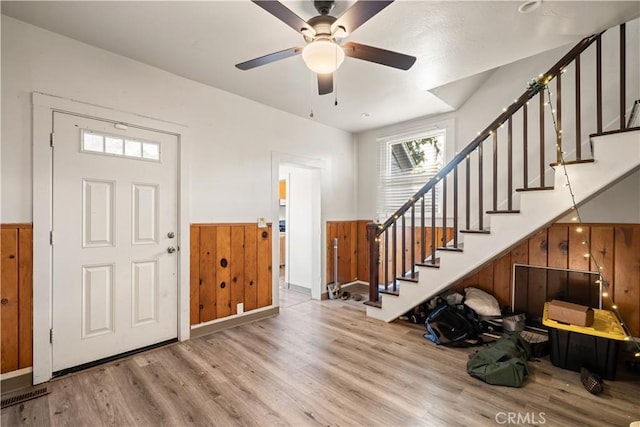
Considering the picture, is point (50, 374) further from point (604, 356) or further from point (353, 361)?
point (604, 356)

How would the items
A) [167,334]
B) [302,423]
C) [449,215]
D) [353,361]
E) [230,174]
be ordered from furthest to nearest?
[449,215]
[230,174]
[167,334]
[353,361]
[302,423]

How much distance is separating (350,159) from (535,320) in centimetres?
325

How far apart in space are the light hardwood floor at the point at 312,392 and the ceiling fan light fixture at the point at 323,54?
2.18 m

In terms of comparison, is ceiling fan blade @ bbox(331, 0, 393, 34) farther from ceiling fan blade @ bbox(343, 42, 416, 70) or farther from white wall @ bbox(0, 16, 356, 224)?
white wall @ bbox(0, 16, 356, 224)

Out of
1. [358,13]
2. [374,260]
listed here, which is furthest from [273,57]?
[374,260]

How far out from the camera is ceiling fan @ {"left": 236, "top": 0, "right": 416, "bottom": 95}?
1.50m

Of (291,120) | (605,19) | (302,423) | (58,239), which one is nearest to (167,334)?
(58,239)

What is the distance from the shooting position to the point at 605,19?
2096 mm

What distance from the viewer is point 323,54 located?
1708 millimetres

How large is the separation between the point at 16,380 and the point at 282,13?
3.05 m

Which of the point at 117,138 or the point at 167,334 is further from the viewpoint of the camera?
the point at 167,334

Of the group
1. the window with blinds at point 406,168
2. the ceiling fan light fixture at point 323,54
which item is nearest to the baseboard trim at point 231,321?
the window with blinds at point 406,168

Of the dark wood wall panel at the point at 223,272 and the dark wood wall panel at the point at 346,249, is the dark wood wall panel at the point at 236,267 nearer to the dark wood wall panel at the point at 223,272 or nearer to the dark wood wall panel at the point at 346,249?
the dark wood wall panel at the point at 223,272

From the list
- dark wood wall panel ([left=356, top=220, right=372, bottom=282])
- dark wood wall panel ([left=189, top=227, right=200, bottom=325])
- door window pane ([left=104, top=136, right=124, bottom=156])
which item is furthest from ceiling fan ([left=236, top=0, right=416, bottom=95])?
dark wood wall panel ([left=356, top=220, right=372, bottom=282])
